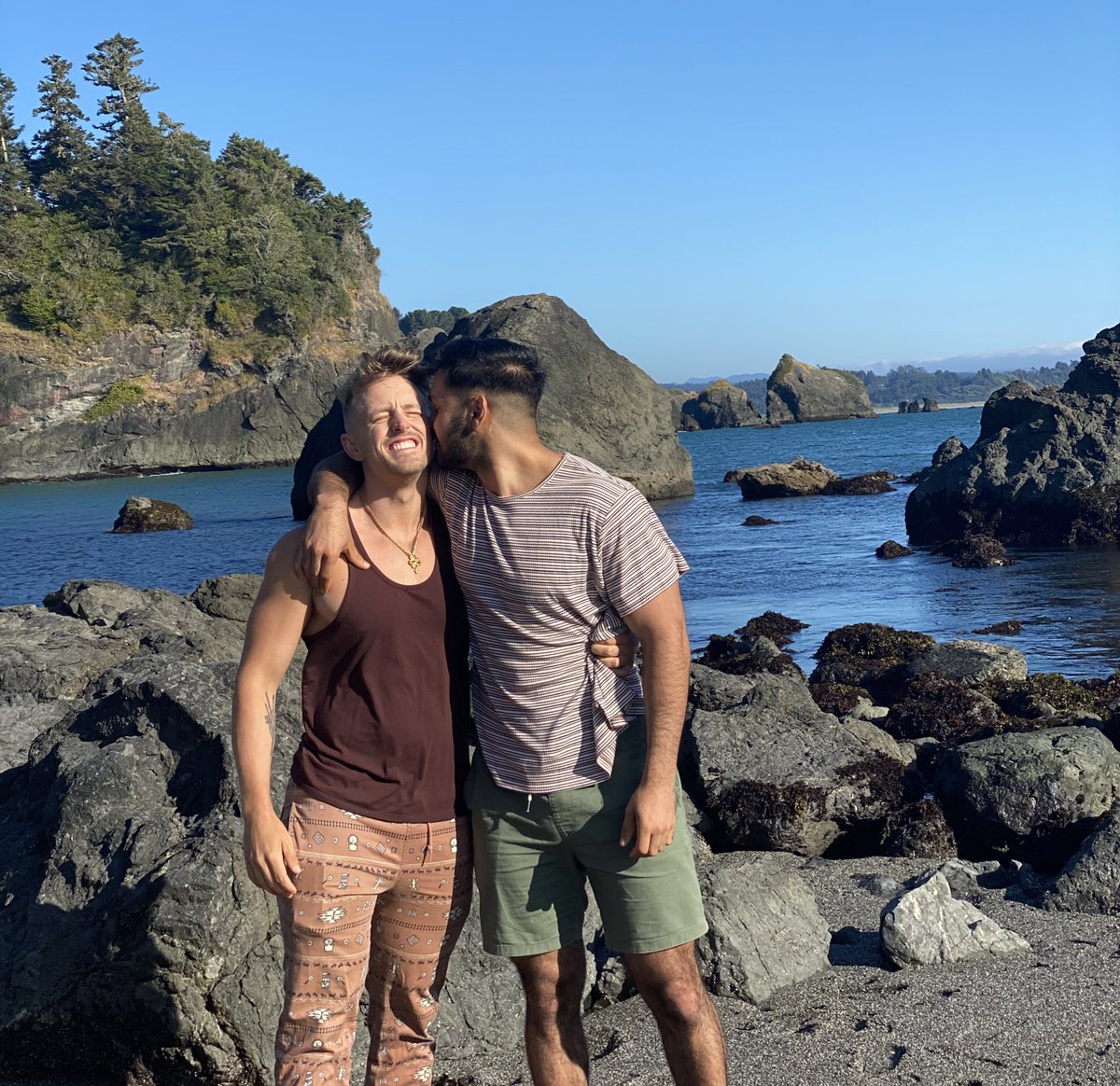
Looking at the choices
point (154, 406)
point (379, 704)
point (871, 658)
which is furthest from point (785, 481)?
point (154, 406)

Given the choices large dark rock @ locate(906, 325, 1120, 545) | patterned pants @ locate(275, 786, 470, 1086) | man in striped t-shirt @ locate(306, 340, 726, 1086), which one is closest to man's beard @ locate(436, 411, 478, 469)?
man in striped t-shirt @ locate(306, 340, 726, 1086)

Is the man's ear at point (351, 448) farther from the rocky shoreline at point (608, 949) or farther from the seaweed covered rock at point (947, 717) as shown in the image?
the seaweed covered rock at point (947, 717)

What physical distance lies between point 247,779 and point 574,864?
0.90 m

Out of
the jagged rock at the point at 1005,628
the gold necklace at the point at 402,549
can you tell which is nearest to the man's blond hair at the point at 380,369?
the gold necklace at the point at 402,549

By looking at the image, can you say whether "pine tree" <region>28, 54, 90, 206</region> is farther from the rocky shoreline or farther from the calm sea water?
the rocky shoreline

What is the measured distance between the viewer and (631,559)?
124 inches

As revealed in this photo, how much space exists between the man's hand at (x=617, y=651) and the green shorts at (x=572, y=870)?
0.56 ft

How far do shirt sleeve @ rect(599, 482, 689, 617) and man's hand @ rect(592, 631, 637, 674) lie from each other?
10 cm

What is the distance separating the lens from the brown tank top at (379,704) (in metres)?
3.14

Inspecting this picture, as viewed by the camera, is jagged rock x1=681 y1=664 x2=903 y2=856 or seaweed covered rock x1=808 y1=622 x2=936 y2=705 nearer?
jagged rock x1=681 y1=664 x2=903 y2=856

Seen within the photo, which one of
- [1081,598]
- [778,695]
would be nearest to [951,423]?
[1081,598]

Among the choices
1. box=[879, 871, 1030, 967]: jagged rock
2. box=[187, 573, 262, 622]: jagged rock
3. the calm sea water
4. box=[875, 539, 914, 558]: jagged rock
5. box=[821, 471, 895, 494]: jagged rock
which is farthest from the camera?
box=[821, 471, 895, 494]: jagged rock

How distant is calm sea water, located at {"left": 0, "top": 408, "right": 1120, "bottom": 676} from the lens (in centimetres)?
1605

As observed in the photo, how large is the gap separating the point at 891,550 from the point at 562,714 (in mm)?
21589
